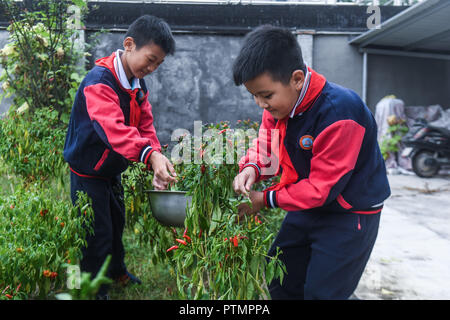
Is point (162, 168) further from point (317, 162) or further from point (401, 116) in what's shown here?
point (401, 116)

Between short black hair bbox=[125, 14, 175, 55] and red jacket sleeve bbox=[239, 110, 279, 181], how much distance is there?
676mm

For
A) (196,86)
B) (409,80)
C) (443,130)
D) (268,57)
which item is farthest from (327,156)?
(409,80)

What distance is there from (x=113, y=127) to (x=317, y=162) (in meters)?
0.93

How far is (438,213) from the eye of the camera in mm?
4824

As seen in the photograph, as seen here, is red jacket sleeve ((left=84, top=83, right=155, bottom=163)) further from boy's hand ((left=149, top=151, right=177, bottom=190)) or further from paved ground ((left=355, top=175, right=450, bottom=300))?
paved ground ((left=355, top=175, right=450, bottom=300))

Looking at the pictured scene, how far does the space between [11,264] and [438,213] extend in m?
4.88

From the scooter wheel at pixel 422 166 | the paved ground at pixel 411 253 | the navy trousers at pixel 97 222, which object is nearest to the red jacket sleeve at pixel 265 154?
the navy trousers at pixel 97 222

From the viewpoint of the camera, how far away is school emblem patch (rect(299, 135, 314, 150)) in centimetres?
161

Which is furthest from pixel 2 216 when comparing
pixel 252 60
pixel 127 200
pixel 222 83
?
pixel 222 83

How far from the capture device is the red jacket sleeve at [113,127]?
1716 millimetres

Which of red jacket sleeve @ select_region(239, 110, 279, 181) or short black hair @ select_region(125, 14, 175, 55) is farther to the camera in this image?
short black hair @ select_region(125, 14, 175, 55)

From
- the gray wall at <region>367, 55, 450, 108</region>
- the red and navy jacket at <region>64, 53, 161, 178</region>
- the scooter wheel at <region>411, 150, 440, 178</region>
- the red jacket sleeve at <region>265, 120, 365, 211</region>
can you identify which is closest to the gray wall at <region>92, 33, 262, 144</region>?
the gray wall at <region>367, 55, 450, 108</region>

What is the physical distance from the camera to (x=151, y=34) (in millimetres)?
2029

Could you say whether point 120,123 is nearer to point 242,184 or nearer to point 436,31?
point 242,184
